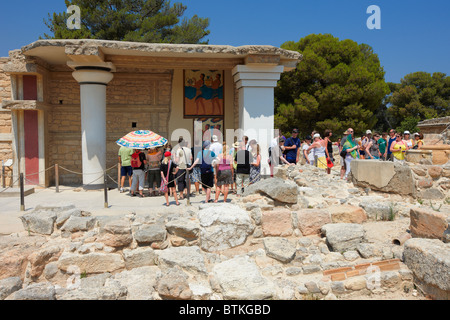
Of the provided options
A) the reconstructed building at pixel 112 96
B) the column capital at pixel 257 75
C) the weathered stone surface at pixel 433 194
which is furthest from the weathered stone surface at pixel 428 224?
the column capital at pixel 257 75

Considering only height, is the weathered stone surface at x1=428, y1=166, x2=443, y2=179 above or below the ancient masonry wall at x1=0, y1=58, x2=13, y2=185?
below

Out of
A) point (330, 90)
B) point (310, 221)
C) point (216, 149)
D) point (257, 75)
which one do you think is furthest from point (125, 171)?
point (330, 90)

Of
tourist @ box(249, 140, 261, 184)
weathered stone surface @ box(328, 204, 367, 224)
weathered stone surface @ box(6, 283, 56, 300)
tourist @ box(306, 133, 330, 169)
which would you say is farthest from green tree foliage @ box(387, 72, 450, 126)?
weathered stone surface @ box(6, 283, 56, 300)

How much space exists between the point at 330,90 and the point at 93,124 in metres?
15.1

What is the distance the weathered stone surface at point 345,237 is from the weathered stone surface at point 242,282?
3.38 ft

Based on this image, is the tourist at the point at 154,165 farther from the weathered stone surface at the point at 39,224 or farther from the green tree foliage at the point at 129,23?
the green tree foliage at the point at 129,23

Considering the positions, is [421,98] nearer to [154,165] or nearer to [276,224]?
[154,165]

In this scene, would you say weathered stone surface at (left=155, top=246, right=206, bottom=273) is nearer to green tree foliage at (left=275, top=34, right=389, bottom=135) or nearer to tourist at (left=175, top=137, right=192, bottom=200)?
tourist at (left=175, top=137, right=192, bottom=200)

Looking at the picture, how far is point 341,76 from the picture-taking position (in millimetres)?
20844

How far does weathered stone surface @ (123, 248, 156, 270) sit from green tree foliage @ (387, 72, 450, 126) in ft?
95.1

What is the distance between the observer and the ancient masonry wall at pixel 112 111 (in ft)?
34.8

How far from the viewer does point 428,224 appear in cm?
430

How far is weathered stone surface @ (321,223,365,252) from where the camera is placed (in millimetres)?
4547
